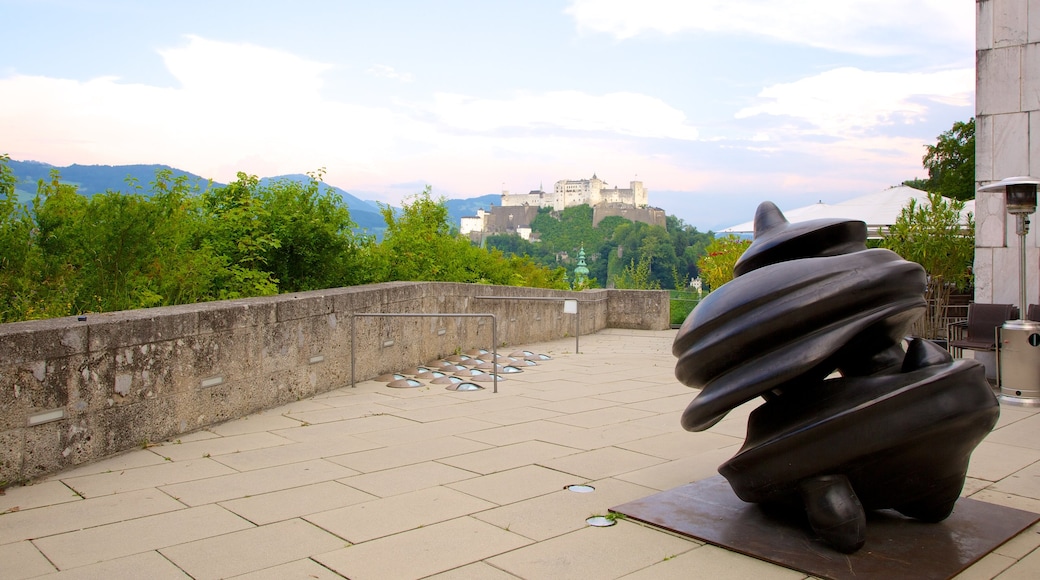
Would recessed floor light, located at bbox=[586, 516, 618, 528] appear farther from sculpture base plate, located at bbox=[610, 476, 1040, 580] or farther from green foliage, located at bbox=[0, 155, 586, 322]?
green foliage, located at bbox=[0, 155, 586, 322]

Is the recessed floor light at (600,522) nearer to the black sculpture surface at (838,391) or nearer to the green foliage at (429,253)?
the black sculpture surface at (838,391)

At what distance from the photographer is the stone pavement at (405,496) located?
11.5ft

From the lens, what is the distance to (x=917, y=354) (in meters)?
3.85

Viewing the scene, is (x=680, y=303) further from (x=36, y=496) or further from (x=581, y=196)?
(x=581, y=196)

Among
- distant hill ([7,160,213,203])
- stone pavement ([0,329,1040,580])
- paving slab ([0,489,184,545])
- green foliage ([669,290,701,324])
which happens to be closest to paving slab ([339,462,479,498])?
stone pavement ([0,329,1040,580])

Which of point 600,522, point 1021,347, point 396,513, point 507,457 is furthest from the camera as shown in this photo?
point 1021,347

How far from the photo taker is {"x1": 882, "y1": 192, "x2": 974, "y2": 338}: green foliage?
1191cm

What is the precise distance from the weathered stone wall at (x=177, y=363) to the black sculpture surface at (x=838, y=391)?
3723 mm

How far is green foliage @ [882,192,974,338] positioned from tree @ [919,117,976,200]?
55.5ft

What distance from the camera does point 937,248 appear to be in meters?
11.9

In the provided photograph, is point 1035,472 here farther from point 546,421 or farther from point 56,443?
point 56,443

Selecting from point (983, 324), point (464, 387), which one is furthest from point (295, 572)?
point (983, 324)

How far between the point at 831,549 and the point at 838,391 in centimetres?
72

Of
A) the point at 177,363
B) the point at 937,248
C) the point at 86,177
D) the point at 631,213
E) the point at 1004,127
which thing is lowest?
the point at 177,363
